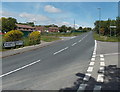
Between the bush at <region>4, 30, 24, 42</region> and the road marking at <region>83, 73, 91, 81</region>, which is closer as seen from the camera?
the road marking at <region>83, 73, 91, 81</region>

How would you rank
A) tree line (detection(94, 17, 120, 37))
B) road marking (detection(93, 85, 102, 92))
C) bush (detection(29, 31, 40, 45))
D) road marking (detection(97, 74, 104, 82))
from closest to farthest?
1. road marking (detection(93, 85, 102, 92))
2. road marking (detection(97, 74, 104, 82))
3. bush (detection(29, 31, 40, 45))
4. tree line (detection(94, 17, 120, 37))

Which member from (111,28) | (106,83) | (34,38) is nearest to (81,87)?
(106,83)

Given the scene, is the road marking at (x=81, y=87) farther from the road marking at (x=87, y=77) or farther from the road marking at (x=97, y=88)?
the road marking at (x=87, y=77)

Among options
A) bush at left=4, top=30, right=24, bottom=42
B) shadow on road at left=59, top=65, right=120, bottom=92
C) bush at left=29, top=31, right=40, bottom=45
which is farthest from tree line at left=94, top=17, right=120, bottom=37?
shadow on road at left=59, top=65, right=120, bottom=92

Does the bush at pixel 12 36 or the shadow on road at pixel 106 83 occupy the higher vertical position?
the bush at pixel 12 36

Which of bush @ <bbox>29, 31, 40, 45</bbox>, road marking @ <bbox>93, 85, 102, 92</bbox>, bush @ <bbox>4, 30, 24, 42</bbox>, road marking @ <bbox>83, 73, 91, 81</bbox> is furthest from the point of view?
bush @ <bbox>29, 31, 40, 45</bbox>

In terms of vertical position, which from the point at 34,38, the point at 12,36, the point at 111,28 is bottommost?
the point at 34,38

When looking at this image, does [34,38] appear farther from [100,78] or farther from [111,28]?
[111,28]

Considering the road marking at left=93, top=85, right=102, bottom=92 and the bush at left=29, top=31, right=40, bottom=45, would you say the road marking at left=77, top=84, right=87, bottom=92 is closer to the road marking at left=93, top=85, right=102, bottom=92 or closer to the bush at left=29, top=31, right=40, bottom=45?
the road marking at left=93, top=85, right=102, bottom=92

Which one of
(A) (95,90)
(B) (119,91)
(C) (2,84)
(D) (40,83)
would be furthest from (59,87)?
(C) (2,84)

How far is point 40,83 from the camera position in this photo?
4914 millimetres

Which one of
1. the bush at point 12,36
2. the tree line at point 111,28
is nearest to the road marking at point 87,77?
the bush at point 12,36

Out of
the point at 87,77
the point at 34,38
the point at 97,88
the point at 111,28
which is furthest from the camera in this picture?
the point at 111,28

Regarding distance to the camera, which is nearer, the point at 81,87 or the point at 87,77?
the point at 81,87
